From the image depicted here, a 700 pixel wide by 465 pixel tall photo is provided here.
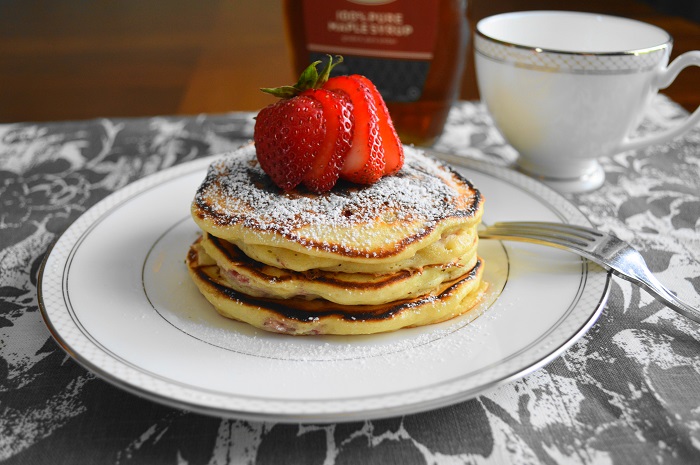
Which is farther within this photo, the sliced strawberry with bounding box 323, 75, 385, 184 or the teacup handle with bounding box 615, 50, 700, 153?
the teacup handle with bounding box 615, 50, 700, 153

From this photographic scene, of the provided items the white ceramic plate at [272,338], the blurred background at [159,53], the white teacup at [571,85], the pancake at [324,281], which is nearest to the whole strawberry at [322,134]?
the pancake at [324,281]

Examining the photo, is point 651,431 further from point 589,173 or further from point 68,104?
point 68,104

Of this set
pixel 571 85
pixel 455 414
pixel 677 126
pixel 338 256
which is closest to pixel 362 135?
pixel 338 256

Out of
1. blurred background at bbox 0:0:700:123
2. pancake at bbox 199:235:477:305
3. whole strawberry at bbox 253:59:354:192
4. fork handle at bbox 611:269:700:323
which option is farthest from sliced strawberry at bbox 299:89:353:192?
blurred background at bbox 0:0:700:123

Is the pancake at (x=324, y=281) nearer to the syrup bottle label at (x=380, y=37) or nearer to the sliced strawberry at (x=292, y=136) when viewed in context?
the sliced strawberry at (x=292, y=136)

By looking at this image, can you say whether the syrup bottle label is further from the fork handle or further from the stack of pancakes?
the fork handle

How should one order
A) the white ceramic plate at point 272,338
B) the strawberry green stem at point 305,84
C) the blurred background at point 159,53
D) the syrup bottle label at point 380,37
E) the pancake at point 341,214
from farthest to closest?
the blurred background at point 159,53 → the syrup bottle label at point 380,37 → the strawberry green stem at point 305,84 → the pancake at point 341,214 → the white ceramic plate at point 272,338
